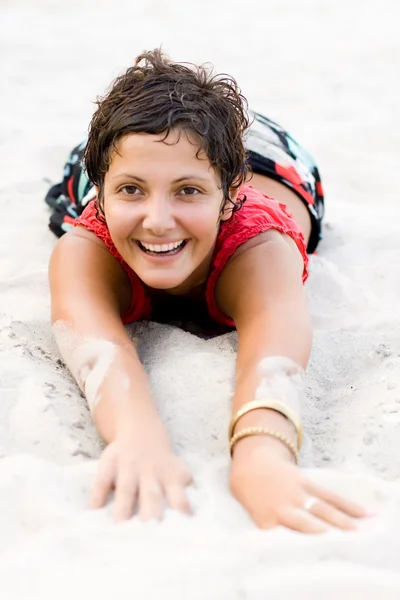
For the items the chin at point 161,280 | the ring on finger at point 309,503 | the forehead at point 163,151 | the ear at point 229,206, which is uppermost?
the forehead at point 163,151

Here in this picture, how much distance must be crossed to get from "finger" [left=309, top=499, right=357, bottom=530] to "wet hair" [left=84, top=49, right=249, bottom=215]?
3.24 feet

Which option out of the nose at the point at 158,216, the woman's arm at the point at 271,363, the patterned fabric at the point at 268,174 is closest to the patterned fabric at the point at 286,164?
the patterned fabric at the point at 268,174

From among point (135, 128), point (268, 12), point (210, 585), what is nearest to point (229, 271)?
point (135, 128)

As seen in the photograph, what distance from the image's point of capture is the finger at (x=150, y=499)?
1.49 meters

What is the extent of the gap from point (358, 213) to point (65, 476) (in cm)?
231

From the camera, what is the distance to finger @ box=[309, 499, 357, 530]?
4.74 feet

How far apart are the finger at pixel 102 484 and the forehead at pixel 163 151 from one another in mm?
793

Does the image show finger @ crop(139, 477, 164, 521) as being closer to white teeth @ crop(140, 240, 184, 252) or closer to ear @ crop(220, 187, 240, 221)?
white teeth @ crop(140, 240, 184, 252)

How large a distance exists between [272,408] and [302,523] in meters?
0.36

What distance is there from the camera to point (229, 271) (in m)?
2.27

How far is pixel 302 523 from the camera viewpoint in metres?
1.44

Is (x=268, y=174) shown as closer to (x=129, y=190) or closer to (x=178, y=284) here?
(x=178, y=284)

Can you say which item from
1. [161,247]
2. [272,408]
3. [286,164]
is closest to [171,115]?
[161,247]

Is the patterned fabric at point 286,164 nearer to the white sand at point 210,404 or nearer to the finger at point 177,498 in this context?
the white sand at point 210,404
